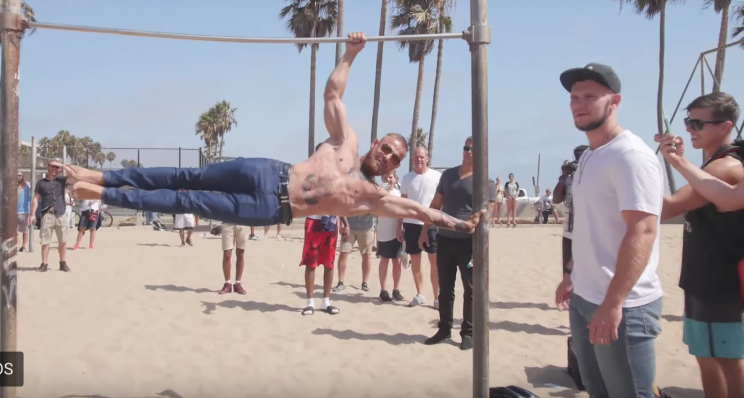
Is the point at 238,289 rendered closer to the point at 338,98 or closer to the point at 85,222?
the point at 338,98

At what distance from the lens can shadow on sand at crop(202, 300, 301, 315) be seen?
21.7 feet

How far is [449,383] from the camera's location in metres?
4.24

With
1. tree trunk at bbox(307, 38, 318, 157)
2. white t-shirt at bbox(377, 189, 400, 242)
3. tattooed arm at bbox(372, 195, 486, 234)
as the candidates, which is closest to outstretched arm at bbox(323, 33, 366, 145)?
tattooed arm at bbox(372, 195, 486, 234)

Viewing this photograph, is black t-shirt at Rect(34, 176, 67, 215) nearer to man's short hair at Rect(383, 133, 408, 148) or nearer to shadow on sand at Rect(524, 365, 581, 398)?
man's short hair at Rect(383, 133, 408, 148)

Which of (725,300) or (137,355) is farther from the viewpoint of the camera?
(137,355)

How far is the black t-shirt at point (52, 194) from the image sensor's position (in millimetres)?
A: 9195

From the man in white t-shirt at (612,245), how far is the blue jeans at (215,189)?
6.17ft

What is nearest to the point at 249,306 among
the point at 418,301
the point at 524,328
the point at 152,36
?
the point at 418,301

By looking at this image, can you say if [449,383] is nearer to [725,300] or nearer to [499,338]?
[499,338]

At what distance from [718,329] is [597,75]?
1442mm

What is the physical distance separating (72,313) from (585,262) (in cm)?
550

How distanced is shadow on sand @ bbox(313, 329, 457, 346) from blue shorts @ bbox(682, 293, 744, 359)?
100 inches

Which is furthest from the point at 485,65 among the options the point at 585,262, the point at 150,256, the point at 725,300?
the point at 150,256

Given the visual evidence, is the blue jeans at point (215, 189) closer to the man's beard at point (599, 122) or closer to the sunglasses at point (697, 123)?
the man's beard at point (599, 122)
